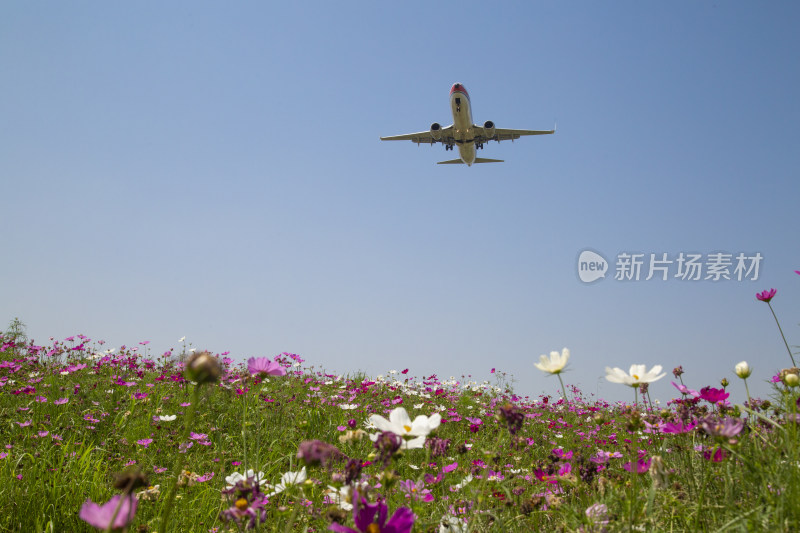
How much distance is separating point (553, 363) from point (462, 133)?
21.1 m

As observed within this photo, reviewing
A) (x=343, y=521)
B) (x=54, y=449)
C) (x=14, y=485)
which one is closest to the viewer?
(x=343, y=521)

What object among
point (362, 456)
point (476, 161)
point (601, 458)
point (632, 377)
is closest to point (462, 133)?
point (476, 161)

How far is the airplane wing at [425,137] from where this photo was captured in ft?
71.3

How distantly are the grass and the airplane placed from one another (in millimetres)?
15503

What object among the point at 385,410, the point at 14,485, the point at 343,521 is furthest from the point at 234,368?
the point at 343,521

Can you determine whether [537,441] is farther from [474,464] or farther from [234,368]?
[234,368]

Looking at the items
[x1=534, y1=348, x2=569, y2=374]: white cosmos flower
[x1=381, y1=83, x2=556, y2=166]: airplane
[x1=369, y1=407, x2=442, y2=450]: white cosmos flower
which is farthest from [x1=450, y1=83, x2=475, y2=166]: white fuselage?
[x1=369, y1=407, x2=442, y2=450]: white cosmos flower

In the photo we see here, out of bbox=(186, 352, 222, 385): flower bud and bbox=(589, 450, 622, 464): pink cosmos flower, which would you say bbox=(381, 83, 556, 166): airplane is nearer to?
bbox=(589, 450, 622, 464): pink cosmos flower

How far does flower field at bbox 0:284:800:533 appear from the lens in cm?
130

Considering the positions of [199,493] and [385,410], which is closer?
[199,493]

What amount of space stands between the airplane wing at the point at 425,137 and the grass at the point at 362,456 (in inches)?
627

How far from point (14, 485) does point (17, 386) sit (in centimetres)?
283

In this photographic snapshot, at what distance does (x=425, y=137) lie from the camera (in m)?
22.9

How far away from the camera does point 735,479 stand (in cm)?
183
